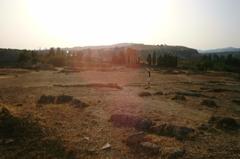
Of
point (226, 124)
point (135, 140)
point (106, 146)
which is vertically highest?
point (135, 140)

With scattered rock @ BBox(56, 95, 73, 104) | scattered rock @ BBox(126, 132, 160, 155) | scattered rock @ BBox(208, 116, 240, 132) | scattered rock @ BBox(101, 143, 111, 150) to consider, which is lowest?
scattered rock @ BBox(208, 116, 240, 132)

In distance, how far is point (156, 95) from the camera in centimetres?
2767

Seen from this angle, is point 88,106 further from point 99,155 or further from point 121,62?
point 121,62

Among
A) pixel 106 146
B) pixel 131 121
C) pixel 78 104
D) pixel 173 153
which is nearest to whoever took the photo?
pixel 173 153

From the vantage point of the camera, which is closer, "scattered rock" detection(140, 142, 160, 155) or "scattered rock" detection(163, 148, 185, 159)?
"scattered rock" detection(163, 148, 185, 159)

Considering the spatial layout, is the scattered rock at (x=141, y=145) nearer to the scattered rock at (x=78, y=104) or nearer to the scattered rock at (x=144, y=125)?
the scattered rock at (x=144, y=125)

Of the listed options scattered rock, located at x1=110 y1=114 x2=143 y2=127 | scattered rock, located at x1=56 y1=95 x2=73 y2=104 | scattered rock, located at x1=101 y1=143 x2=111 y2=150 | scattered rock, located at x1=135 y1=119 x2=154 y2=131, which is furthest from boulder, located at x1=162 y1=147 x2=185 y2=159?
scattered rock, located at x1=56 y1=95 x2=73 y2=104

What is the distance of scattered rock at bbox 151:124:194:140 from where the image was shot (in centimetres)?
1323

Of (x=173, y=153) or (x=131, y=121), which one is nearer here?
(x=173, y=153)

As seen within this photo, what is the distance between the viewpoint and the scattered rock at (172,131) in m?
13.2

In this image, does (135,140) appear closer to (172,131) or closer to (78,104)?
(172,131)

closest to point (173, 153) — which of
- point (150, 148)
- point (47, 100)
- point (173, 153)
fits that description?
point (173, 153)

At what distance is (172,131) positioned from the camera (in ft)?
44.1

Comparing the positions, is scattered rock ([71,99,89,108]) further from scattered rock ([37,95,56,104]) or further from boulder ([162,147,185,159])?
boulder ([162,147,185,159])
